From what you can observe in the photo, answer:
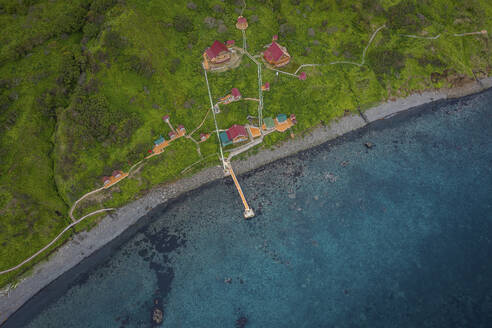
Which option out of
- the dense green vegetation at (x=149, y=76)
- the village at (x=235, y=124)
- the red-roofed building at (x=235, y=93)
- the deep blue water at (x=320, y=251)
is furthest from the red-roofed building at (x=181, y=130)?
the red-roofed building at (x=235, y=93)

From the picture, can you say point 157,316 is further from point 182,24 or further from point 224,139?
point 182,24

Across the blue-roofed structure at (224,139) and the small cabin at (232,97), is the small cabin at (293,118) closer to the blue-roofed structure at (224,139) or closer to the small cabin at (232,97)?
the small cabin at (232,97)

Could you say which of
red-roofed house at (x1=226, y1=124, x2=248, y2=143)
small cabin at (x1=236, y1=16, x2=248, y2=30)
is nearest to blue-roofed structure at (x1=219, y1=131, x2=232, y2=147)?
red-roofed house at (x1=226, y1=124, x2=248, y2=143)

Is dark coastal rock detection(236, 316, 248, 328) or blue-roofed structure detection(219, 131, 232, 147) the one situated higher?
blue-roofed structure detection(219, 131, 232, 147)

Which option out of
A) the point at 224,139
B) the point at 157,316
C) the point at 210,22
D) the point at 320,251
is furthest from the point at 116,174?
the point at 210,22

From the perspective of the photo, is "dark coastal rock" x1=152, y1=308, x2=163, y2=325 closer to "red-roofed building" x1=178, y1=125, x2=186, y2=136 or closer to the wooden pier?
the wooden pier
